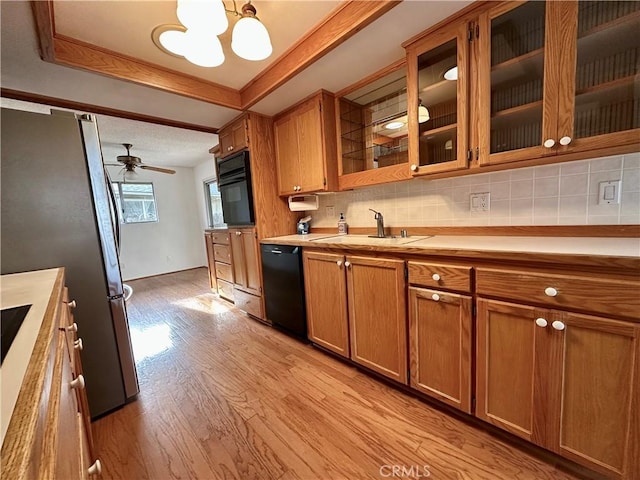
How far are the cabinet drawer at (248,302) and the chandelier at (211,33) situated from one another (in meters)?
2.12

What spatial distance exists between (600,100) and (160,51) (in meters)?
2.44

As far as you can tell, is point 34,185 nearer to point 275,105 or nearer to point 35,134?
point 35,134

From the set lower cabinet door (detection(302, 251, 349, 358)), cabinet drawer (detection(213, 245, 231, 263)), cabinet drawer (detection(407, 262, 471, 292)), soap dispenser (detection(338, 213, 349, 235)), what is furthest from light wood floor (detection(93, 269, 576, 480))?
cabinet drawer (detection(213, 245, 231, 263))

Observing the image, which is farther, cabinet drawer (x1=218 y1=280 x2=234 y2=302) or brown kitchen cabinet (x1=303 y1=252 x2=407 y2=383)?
cabinet drawer (x1=218 y1=280 x2=234 y2=302)

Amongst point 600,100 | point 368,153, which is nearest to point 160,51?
point 368,153

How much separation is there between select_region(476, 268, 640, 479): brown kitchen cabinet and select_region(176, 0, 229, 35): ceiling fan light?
5.48 ft

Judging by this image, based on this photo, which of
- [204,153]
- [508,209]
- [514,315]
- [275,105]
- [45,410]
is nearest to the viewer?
[45,410]

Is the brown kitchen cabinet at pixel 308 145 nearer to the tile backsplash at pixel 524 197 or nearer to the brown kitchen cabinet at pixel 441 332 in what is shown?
the tile backsplash at pixel 524 197

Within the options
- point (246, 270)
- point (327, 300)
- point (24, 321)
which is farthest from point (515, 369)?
point (246, 270)

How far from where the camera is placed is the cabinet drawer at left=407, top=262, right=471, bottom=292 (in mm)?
1229

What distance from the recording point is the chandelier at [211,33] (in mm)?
1120

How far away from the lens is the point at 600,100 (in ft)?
3.66

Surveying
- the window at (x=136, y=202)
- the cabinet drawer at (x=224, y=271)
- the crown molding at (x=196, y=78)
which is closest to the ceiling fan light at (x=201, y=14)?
the crown molding at (x=196, y=78)

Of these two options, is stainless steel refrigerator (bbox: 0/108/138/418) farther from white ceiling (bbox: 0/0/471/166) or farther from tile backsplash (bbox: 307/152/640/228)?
tile backsplash (bbox: 307/152/640/228)
